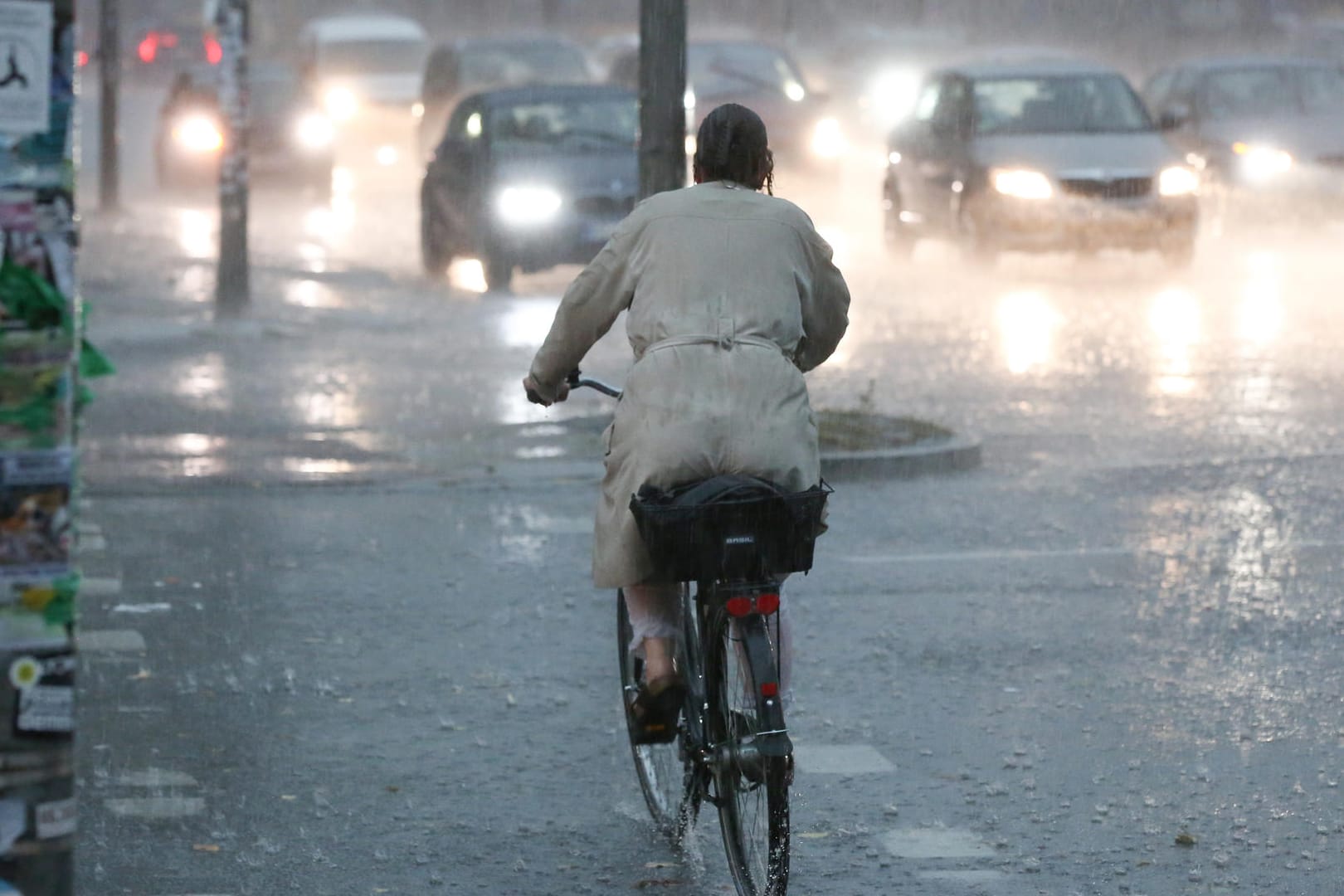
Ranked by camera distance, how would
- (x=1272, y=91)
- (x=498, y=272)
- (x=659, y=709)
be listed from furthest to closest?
1. (x=1272, y=91)
2. (x=498, y=272)
3. (x=659, y=709)

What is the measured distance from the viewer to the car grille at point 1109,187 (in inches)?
794

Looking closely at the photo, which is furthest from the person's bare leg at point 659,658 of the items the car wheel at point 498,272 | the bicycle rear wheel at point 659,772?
the car wheel at point 498,272

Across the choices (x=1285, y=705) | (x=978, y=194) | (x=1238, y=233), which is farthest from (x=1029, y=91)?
(x=1285, y=705)

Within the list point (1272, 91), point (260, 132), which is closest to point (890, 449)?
point (1272, 91)

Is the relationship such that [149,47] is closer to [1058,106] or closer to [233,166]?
[1058,106]

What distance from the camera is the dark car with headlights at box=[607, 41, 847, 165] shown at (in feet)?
90.2

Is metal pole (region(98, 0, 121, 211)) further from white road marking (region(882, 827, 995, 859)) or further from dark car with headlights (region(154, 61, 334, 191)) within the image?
white road marking (region(882, 827, 995, 859))

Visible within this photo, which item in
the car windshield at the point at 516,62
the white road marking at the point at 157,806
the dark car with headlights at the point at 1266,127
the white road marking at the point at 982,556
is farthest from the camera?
the car windshield at the point at 516,62

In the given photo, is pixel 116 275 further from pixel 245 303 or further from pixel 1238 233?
pixel 1238 233

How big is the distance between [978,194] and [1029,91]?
1.54 metres

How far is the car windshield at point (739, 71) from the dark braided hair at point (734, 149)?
22.4m

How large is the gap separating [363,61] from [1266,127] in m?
18.8

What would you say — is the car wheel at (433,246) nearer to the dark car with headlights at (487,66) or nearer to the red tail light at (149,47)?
the dark car with headlights at (487,66)

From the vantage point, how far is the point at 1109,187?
2027 centimetres
